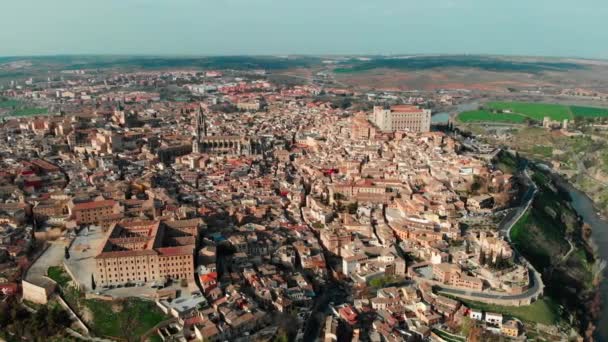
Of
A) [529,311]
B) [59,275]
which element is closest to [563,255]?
[529,311]

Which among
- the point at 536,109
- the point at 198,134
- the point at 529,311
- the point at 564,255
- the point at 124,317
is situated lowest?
the point at 564,255

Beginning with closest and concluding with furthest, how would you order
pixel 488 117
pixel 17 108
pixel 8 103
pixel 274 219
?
pixel 274 219
pixel 488 117
pixel 17 108
pixel 8 103

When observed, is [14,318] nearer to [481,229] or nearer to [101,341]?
[101,341]

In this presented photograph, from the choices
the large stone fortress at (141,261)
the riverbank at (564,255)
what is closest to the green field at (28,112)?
the large stone fortress at (141,261)

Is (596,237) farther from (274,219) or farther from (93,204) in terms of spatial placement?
(93,204)

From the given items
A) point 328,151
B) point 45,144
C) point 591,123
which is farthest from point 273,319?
point 591,123

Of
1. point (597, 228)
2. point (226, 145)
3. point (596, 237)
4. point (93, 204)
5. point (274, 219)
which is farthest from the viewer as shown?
point (226, 145)

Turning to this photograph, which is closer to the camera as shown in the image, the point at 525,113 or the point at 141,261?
the point at 141,261
